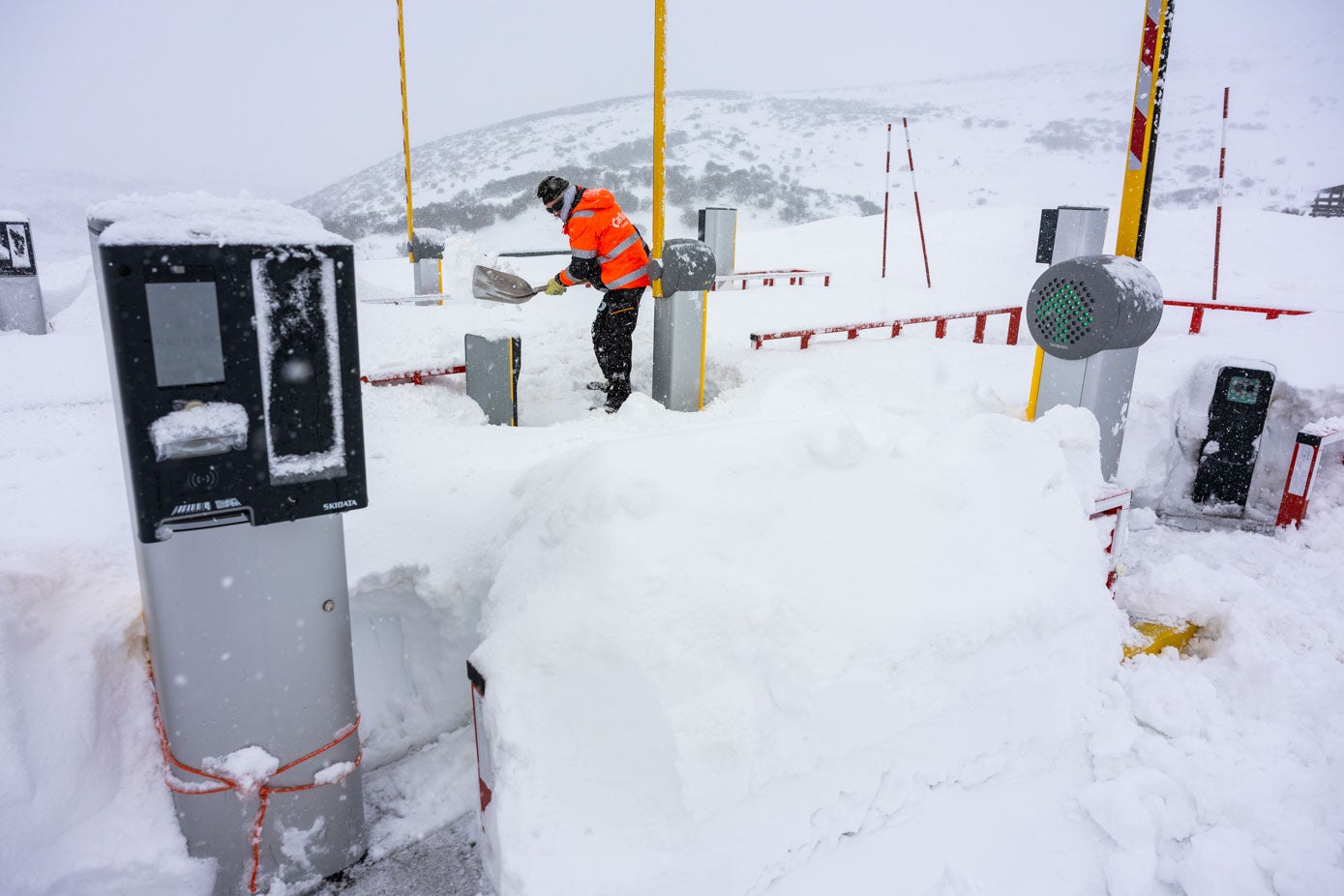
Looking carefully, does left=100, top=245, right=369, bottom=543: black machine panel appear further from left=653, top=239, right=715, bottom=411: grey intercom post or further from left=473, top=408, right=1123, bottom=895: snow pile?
left=653, top=239, right=715, bottom=411: grey intercom post

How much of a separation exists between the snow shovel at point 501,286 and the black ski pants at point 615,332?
2.82 ft

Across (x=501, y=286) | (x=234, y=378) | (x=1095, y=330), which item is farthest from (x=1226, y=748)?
(x=501, y=286)

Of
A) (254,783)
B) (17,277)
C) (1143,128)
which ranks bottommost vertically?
A: (254,783)

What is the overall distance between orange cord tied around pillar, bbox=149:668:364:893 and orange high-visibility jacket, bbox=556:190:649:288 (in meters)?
3.61

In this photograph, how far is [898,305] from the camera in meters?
8.94

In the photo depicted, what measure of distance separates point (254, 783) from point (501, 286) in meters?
4.61

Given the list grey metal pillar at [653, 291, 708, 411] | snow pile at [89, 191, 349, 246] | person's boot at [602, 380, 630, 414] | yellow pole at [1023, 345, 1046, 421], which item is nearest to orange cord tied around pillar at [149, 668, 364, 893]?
snow pile at [89, 191, 349, 246]

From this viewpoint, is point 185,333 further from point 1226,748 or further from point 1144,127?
point 1144,127

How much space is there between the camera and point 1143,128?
3201 millimetres

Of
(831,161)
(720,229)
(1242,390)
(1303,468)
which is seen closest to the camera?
(1303,468)

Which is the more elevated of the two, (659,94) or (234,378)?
(659,94)

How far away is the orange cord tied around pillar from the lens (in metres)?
1.80

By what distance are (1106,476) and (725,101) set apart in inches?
2147

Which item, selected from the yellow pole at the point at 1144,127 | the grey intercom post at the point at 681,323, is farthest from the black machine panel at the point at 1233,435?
the grey intercom post at the point at 681,323
